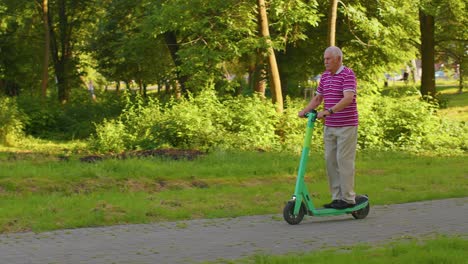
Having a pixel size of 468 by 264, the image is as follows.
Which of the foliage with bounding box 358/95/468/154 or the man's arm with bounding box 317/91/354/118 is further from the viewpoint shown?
the foliage with bounding box 358/95/468/154

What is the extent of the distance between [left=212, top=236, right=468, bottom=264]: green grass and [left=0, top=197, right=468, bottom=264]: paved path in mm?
399

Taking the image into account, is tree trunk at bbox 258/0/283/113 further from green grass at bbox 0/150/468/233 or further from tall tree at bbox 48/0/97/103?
tall tree at bbox 48/0/97/103

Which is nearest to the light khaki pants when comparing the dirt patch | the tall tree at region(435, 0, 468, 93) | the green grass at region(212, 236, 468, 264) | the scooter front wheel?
the scooter front wheel

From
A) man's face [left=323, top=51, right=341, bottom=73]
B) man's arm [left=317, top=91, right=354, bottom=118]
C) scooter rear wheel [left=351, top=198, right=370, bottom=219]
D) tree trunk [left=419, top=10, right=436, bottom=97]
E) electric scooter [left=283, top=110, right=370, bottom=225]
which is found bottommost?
scooter rear wheel [left=351, top=198, right=370, bottom=219]

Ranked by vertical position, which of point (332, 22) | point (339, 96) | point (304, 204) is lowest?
point (304, 204)

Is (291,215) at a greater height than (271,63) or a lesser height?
lesser

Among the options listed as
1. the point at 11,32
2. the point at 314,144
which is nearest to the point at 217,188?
the point at 314,144

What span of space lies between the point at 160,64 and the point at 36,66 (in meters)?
11.0

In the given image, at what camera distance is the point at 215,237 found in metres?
7.82

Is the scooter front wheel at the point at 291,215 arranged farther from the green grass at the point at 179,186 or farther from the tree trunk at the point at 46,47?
the tree trunk at the point at 46,47

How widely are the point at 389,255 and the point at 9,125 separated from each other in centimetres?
2234

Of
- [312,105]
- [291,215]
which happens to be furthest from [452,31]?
[291,215]

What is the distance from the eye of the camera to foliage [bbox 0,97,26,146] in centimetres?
2666

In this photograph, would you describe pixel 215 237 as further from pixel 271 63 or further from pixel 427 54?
pixel 427 54
